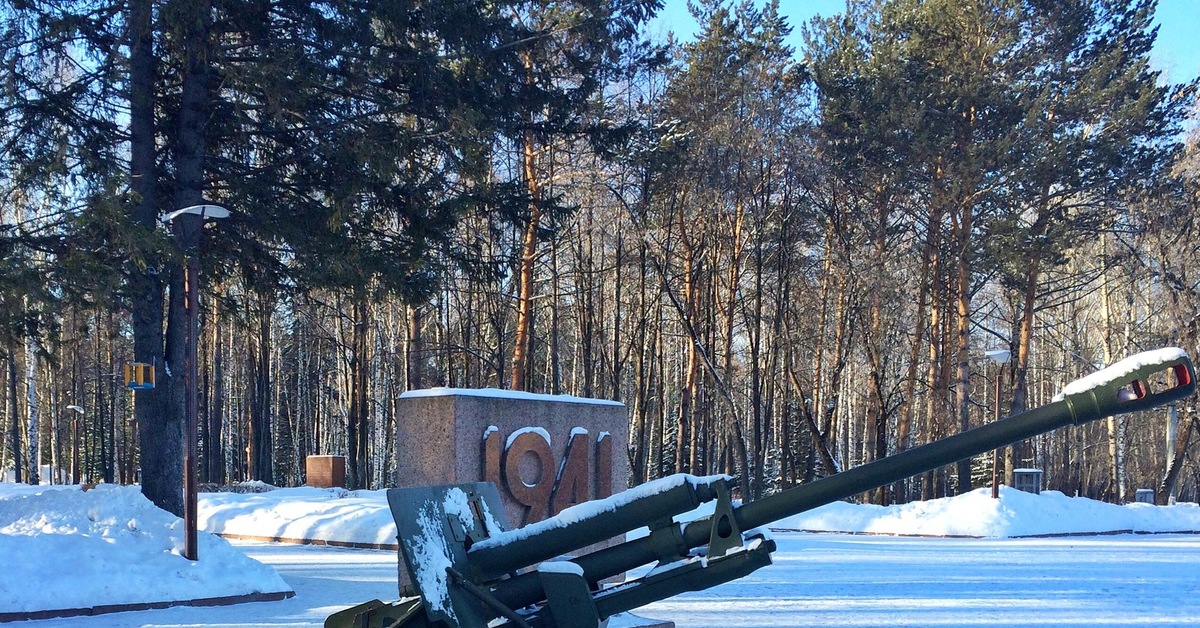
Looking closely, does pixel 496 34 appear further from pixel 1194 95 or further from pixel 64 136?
pixel 1194 95

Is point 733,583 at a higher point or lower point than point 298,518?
higher

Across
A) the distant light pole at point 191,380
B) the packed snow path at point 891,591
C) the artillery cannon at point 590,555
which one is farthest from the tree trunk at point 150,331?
the artillery cannon at point 590,555

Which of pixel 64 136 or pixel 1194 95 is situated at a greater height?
pixel 1194 95

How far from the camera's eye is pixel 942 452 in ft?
11.3

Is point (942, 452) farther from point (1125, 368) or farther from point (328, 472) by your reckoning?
point (328, 472)

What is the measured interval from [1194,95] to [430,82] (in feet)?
57.8

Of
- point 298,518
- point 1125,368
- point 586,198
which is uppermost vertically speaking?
point 586,198

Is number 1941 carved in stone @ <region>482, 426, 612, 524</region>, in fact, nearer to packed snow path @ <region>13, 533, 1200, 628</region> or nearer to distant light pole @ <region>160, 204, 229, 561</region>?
packed snow path @ <region>13, 533, 1200, 628</region>

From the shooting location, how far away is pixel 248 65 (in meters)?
14.0

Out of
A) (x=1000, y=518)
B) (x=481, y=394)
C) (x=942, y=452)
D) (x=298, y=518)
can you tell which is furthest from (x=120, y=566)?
(x=1000, y=518)

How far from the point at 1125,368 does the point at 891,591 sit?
9.03 metres

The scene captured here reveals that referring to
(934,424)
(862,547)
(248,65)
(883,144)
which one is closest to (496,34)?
(248,65)

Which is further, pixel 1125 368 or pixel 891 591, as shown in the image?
pixel 891 591

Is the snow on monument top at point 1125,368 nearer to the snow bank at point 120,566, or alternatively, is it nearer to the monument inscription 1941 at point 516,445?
the monument inscription 1941 at point 516,445
